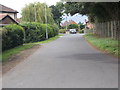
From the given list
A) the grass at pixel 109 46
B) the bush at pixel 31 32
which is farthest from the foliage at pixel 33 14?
the grass at pixel 109 46

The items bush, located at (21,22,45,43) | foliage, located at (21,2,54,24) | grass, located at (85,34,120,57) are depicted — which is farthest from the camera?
foliage, located at (21,2,54,24)

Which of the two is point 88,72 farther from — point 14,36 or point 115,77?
point 14,36

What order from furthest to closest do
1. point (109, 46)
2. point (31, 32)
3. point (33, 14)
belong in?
point (33, 14)
point (31, 32)
point (109, 46)

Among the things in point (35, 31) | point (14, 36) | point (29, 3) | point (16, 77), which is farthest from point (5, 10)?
point (16, 77)

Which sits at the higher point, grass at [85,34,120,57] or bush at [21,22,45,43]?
bush at [21,22,45,43]

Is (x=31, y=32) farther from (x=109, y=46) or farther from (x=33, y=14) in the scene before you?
(x=33, y=14)

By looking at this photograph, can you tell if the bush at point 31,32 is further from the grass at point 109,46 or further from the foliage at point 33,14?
the foliage at point 33,14

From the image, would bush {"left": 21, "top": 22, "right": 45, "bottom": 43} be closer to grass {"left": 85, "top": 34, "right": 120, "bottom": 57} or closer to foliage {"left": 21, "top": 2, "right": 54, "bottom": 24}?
grass {"left": 85, "top": 34, "right": 120, "bottom": 57}

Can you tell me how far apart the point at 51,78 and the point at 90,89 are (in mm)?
1904

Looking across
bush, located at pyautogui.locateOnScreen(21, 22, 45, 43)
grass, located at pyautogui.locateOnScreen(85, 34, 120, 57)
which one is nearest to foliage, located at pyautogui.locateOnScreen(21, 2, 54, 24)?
bush, located at pyautogui.locateOnScreen(21, 22, 45, 43)

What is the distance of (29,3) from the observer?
5338cm

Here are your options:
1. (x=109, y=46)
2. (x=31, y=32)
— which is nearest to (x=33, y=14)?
(x=31, y=32)

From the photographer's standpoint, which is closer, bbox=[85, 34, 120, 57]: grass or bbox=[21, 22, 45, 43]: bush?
bbox=[85, 34, 120, 57]: grass

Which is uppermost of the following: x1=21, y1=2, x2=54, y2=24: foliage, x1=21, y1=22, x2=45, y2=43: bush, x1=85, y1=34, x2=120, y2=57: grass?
x1=21, y1=2, x2=54, y2=24: foliage
